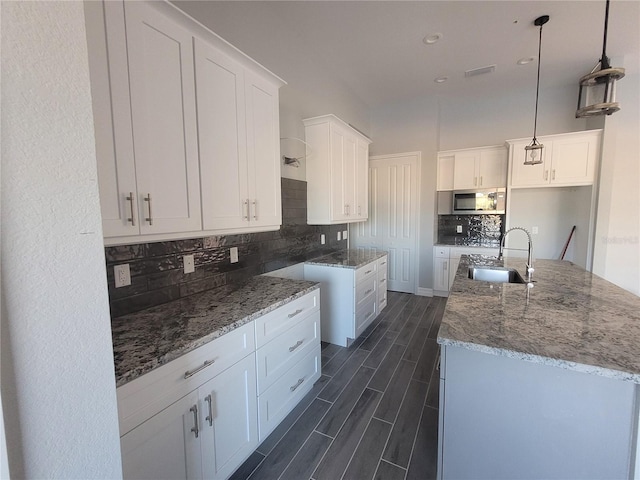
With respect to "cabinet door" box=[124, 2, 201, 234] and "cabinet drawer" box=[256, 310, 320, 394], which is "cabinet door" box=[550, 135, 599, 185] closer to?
"cabinet drawer" box=[256, 310, 320, 394]

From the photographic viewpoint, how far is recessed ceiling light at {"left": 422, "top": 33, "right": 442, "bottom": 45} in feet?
9.43

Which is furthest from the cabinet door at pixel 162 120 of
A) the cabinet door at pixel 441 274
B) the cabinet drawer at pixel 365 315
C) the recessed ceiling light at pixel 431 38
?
the cabinet door at pixel 441 274

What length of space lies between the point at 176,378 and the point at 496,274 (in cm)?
261

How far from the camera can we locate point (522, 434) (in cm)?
111

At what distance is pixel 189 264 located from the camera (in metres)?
1.78

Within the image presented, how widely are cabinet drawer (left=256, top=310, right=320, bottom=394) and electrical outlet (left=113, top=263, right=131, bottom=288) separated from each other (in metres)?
0.80

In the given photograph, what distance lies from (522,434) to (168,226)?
181cm

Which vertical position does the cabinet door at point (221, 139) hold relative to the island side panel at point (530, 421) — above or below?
above

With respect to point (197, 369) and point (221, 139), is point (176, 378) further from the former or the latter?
point (221, 139)

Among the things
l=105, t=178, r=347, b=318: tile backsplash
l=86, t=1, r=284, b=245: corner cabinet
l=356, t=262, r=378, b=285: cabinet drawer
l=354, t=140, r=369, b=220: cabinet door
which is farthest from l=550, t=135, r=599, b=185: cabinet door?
l=86, t=1, r=284, b=245: corner cabinet

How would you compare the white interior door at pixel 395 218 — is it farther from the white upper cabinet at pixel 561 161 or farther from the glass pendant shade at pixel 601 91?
the glass pendant shade at pixel 601 91

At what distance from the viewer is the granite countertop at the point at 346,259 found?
2.93 m

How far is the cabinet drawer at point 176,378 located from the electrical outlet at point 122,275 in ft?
1.93

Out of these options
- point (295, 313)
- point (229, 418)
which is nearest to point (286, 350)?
point (295, 313)
